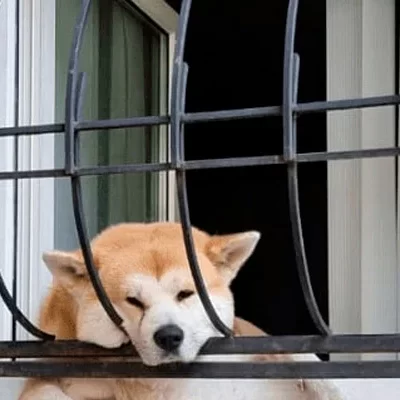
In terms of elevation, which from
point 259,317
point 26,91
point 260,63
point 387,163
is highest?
point 260,63

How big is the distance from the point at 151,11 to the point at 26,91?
2.07 ft

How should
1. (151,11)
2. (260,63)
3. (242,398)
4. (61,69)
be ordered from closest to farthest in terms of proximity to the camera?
(242,398), (61,69), (151,11), (260,63)

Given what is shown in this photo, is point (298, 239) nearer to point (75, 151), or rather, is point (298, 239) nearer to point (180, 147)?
point (180, 147)

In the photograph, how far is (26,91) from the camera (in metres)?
1.60

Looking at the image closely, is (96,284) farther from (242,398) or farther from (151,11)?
(151,11)

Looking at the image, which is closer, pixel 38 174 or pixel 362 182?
pixel 38 174

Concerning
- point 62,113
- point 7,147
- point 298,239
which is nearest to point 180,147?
point 298,239

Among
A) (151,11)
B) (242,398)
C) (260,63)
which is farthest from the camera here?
(260,63)

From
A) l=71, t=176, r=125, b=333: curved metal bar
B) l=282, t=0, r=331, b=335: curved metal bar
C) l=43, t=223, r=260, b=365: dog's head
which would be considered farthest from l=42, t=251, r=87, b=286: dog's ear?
l=282, t=0, r=331, b=335: curved metal bar

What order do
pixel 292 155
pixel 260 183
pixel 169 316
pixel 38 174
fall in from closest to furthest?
pixel 292 155, pixel 38 174, pixel 169 316, pixel 260 183

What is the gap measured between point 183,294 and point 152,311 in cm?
6

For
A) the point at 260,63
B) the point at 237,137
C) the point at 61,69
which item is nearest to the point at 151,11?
the point at 61,69

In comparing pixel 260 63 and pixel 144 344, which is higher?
pixel 260 63

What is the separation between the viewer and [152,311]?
1.26 m
